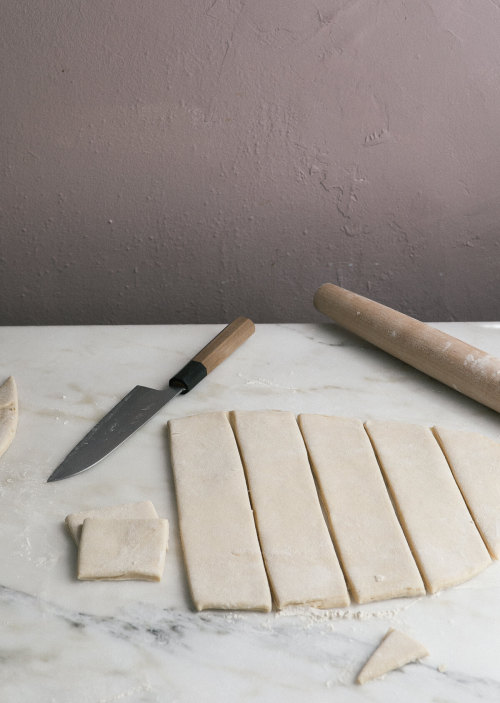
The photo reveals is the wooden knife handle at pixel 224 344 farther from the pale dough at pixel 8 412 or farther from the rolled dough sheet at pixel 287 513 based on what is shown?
the pale dough at pixel 8 412

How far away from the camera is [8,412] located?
3.89 ft

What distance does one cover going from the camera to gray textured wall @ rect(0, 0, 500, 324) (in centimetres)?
150

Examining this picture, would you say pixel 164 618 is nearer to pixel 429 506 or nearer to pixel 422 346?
pixel 429 506

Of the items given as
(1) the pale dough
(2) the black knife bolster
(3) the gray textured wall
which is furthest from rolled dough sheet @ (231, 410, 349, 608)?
(3) the gray textured wall

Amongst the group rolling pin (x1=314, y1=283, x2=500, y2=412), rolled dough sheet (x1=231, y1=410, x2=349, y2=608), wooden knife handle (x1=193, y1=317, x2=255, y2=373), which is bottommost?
rolled dough sheet (x1=231, y1=410, x2=349, y2=608)

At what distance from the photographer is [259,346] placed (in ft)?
4.75

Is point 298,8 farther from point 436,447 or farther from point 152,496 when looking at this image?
point 152,496

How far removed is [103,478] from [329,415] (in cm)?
42

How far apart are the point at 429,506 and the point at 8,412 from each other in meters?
0.73

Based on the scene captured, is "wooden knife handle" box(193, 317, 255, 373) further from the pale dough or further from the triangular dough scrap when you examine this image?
the triangular dough scrap

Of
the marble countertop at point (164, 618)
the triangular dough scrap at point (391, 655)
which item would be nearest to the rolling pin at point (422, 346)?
the marble countertop at point (164, 618)

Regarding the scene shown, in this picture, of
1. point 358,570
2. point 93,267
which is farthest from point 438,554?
point 93,267

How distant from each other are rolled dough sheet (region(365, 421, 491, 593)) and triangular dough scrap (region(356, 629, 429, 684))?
0.10 meters

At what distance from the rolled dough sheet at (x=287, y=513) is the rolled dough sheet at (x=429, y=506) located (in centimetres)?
13
